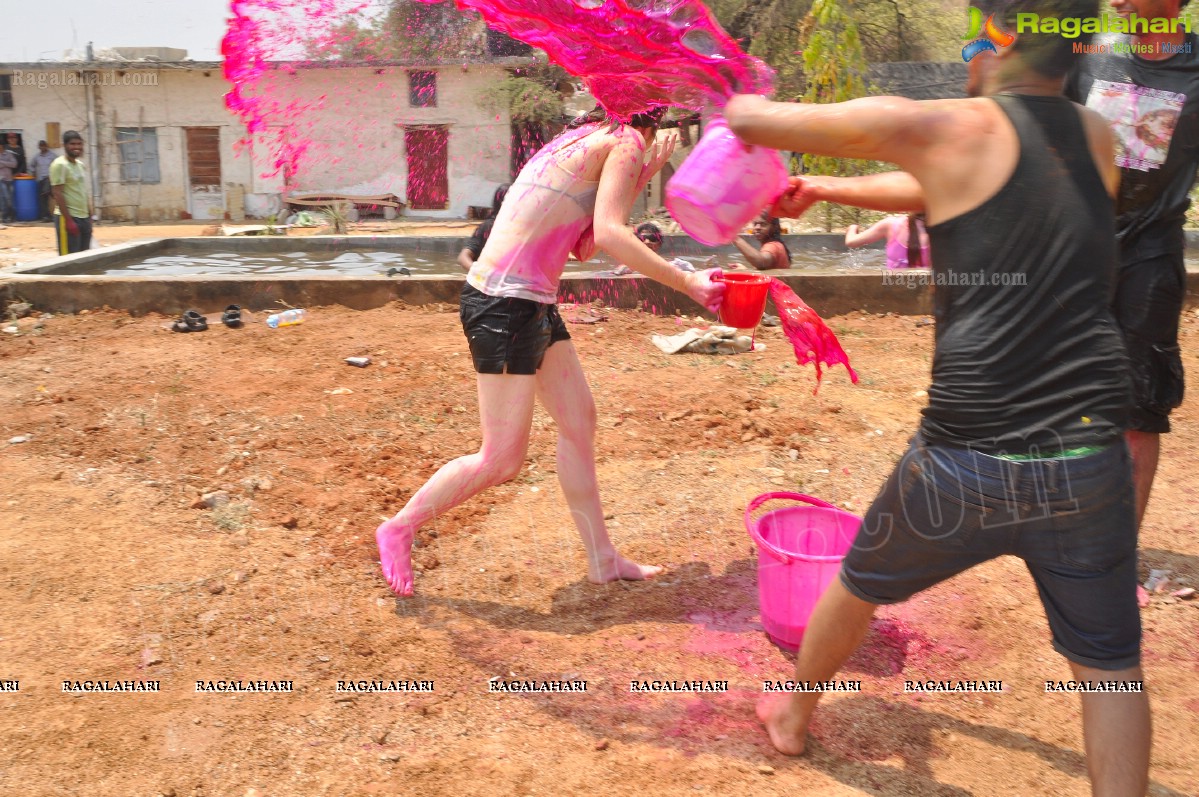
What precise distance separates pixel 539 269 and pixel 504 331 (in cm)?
27

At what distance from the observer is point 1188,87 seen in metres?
→ 3.15

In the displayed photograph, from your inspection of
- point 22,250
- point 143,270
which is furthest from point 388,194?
point 143,270

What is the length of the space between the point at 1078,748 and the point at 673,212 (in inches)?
81.2

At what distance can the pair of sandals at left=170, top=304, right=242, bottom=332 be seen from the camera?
25.0 ft

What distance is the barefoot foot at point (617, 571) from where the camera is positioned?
370 centimetres

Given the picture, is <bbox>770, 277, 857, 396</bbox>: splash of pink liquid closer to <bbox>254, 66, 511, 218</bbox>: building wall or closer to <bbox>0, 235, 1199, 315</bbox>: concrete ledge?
<bbox>0, 235, 1199, 315</bbox>: concrete ledge

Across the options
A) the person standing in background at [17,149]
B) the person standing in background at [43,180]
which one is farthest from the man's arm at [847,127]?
the person standing in background at [17,149]

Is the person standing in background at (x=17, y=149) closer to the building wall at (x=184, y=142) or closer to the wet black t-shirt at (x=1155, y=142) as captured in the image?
the building wall at (x=184, y=142)

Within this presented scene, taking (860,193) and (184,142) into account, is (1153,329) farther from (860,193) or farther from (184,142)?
(184,142)

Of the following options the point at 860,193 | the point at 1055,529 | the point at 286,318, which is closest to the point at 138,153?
the point at 286,318

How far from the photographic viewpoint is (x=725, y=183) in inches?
111

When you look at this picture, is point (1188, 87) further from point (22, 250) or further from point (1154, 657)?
point (22, 250)

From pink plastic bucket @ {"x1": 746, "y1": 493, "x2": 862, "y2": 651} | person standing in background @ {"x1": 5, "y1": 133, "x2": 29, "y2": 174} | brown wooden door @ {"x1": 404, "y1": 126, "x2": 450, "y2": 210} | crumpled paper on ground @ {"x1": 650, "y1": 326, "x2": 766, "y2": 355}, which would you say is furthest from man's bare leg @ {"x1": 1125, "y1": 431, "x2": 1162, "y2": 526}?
person standing in background @ {"x1": 5, "y1": 133, "x2": 29, "y2": 174}

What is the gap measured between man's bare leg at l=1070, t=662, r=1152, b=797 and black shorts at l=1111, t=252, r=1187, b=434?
1582 mm
